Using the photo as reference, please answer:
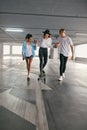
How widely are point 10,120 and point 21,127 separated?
0.32 m

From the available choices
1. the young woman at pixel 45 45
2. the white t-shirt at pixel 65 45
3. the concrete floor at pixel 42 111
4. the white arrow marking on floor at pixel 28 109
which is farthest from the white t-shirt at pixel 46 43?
the white arrow marking on floor at pixel 28 109

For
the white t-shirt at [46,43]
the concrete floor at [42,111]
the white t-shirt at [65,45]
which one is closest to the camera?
the concrete floor at [42,111]

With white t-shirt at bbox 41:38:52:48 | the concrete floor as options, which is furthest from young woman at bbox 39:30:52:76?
the concrete floor

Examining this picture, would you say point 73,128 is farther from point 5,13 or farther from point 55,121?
point 5,13

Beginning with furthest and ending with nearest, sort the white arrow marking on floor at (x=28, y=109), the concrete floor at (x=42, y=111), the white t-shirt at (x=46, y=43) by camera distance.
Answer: the white t-shirt at (x=46, y=43) < the white arrow marking on floor at (x=28, y=109) < the concrete floor at (x=42, y=111)

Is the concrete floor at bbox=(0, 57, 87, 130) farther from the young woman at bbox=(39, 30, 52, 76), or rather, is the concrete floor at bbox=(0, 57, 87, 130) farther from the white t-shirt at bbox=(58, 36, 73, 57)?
the young woman at bbox=(39, 30, 52, 76)

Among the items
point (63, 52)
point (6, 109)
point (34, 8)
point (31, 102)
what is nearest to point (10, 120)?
point (6, 109)

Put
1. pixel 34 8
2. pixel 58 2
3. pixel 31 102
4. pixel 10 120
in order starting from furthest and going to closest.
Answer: pixel 34 8 < pixel 58 2 < pixel 31 102 < pixel 10 120

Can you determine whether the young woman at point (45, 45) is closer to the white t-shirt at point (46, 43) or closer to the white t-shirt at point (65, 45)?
the white t-shirt at point (46, 43)

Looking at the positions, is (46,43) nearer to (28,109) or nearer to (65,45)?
Result: (65,45)

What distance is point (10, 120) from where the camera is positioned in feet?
10.2

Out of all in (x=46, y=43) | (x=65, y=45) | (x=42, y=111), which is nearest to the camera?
(x=42, y=111)

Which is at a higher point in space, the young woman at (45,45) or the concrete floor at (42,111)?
the young woman at (45,45)

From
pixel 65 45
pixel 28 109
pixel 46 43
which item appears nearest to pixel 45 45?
pixel 46 43
